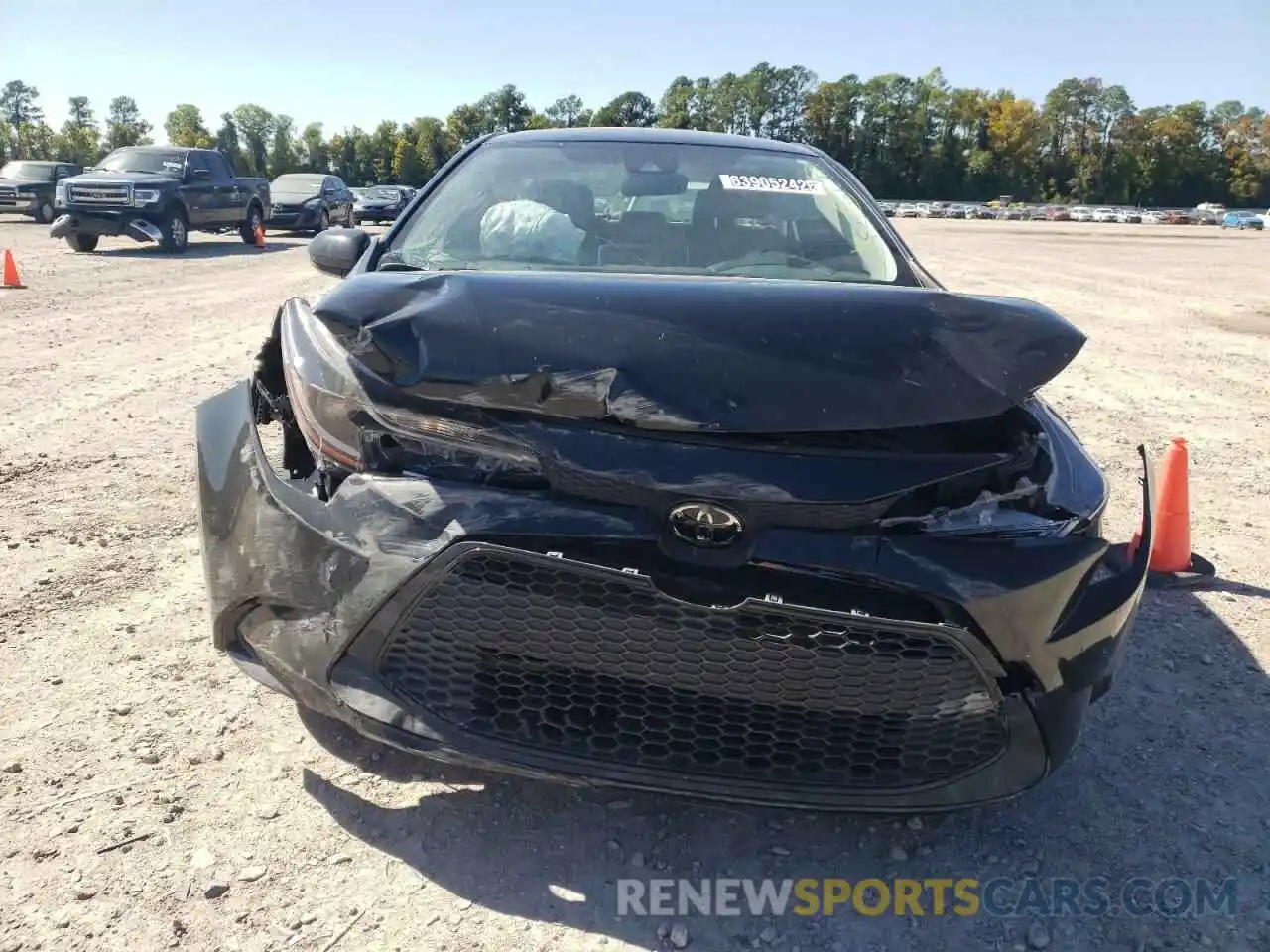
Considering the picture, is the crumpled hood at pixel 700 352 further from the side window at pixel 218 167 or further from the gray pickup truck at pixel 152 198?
the side window at pixel 218 167

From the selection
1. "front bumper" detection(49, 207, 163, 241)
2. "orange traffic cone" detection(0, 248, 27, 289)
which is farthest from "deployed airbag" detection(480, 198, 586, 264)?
"front bumper" detection(49, 207, 163, 241)

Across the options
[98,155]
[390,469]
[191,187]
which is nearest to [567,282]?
[390,469]

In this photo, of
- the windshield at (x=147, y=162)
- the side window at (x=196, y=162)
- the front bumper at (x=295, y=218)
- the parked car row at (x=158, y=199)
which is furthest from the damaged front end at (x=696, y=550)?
the front bumper at (x=295, y=218)

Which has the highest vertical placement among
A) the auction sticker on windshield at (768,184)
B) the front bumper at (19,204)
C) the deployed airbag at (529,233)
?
the auction sticker on windshield at (768,184)

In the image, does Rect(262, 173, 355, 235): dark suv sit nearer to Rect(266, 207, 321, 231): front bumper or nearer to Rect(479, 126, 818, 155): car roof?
Rect(266, 207, 321, 231): front bumper

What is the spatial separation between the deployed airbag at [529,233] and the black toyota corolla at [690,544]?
930 mm

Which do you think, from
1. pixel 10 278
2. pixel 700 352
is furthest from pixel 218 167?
pixel 700 352

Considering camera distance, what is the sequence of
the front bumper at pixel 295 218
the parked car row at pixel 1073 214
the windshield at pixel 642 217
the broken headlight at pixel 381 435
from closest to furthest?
1. the broken headlight at pixel 381 435
2. the windshield at pixel 642 217
3. the front bumper at pixel 295 218
4. the parked car row at pixel 1073 214

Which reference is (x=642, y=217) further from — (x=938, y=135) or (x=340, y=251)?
(x=938, y=135)

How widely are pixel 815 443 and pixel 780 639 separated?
402 mm

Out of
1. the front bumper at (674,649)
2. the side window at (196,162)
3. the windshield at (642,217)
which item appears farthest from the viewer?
the side window at (196,162)

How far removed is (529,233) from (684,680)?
1791 mm

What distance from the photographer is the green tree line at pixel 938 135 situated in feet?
327

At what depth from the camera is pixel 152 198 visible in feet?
54.0
